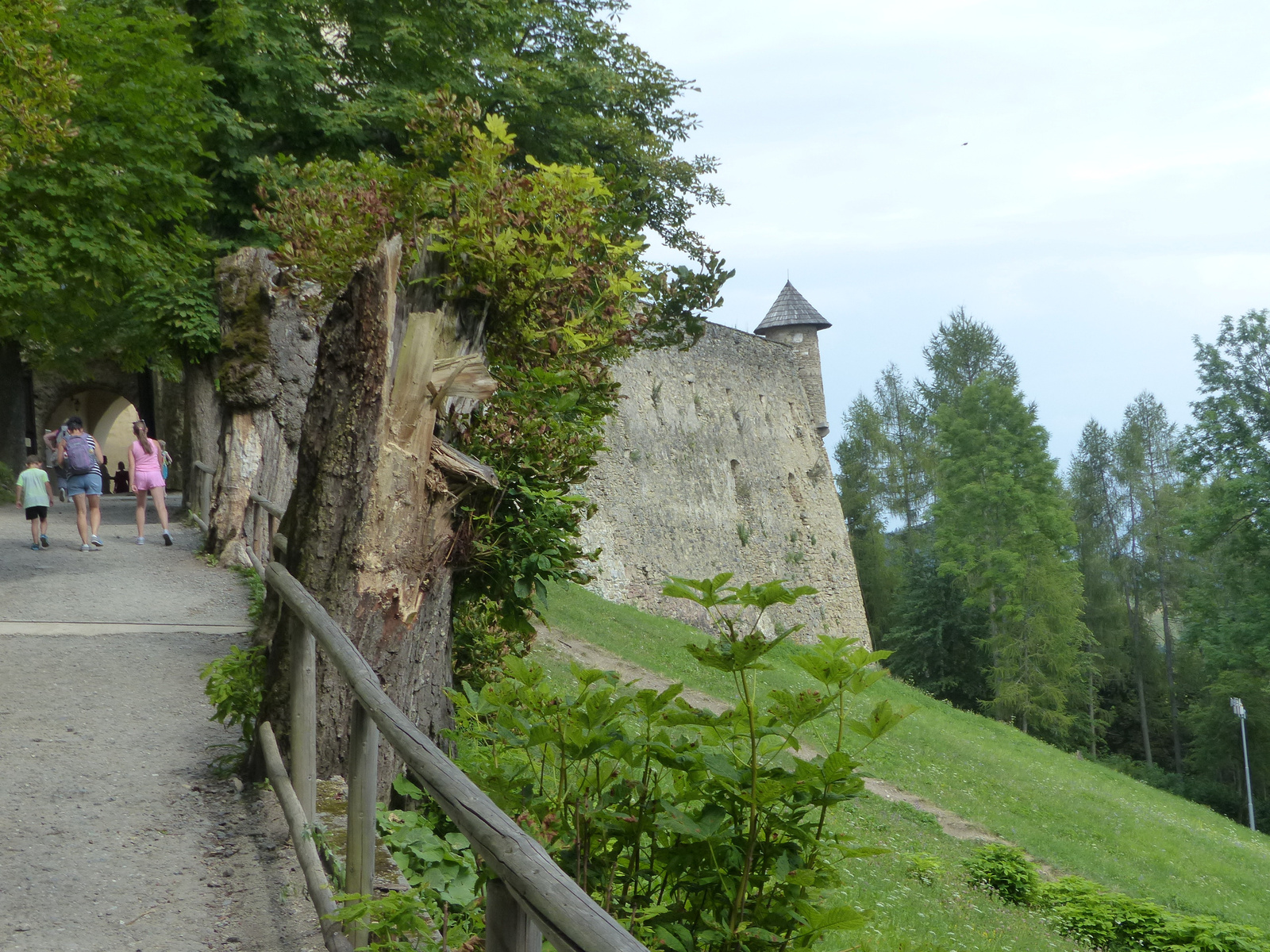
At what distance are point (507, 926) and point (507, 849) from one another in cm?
18

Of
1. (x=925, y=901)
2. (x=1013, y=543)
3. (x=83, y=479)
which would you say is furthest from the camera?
(x=1013, y=543)

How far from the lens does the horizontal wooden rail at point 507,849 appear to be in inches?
64.6

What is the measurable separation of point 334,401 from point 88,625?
18.1ft

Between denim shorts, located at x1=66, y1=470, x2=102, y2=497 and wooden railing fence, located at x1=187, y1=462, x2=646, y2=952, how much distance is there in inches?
359

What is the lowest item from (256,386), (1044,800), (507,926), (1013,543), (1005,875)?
(1044,800)

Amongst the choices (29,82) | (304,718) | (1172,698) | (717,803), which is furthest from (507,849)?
(1172,698)

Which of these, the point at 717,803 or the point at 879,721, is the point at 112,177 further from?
the point at 879,721

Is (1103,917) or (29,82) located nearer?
(29,82)

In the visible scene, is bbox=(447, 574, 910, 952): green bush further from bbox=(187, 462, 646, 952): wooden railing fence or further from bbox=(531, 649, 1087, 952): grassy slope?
bbox=(531, 649, 1087, 952): grassy slope

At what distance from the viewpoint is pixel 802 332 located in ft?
118

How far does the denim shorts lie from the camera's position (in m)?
12.7

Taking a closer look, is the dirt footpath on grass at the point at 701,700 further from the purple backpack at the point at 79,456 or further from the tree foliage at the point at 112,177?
the tree foliage at the point at 112,177

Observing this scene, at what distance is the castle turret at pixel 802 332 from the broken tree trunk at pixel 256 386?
81.6ft

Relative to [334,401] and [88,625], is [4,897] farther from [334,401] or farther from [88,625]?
[88,625]
